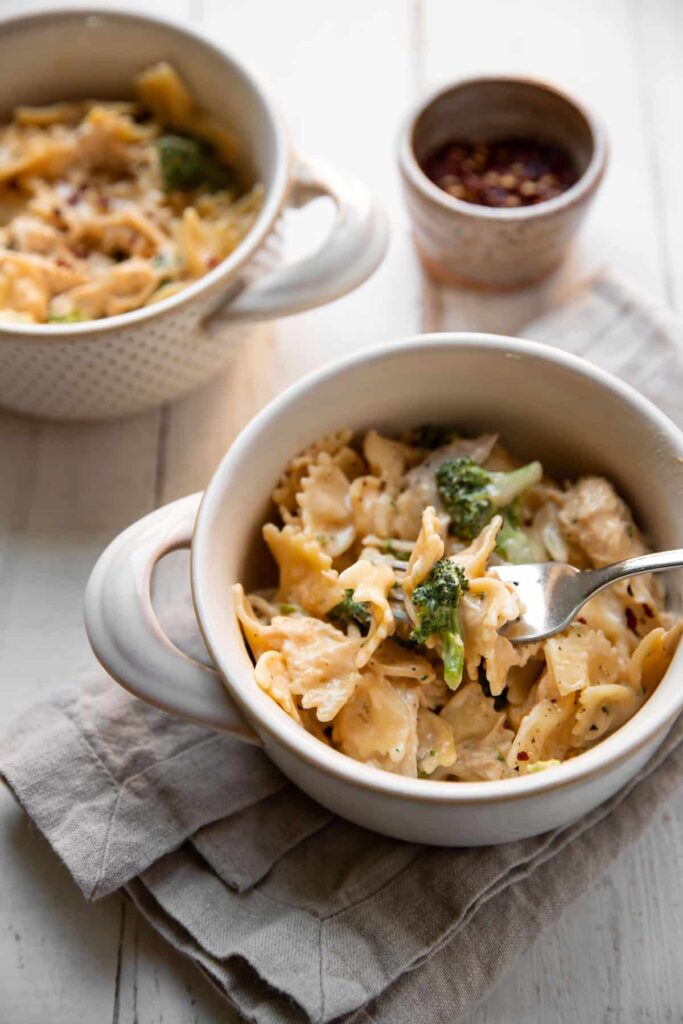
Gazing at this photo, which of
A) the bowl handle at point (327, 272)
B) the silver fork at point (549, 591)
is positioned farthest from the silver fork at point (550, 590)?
the bowl handle at point (327, 272)

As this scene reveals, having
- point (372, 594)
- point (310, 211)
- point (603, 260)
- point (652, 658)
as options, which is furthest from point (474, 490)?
point (310, 211)

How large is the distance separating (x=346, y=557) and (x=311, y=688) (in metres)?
0.39

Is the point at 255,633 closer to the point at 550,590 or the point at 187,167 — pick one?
the point at 550,590

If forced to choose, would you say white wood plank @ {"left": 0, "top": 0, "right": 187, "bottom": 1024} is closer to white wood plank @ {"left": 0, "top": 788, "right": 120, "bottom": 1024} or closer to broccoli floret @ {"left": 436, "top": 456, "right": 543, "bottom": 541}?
white wood plank @ {"left": 0, "top": 788, "right": 120, "bottom": 1024}

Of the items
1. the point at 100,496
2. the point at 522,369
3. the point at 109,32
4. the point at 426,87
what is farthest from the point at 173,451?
the point at 426,87

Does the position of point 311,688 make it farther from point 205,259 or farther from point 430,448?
point 205,259

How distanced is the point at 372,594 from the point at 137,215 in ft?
4.82

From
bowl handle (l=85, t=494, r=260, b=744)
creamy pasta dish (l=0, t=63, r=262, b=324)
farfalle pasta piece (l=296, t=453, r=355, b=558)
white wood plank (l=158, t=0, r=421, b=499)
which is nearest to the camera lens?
bowl handle (l=85, t=494, r=260, b=744)

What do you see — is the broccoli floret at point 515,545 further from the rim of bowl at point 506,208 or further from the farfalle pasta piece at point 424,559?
the rim of bowl at point 506,208

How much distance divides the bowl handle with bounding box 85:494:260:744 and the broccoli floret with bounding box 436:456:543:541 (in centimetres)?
64

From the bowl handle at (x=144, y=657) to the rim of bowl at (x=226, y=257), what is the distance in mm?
736

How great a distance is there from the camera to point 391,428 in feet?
8.56

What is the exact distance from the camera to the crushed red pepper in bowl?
127 inches

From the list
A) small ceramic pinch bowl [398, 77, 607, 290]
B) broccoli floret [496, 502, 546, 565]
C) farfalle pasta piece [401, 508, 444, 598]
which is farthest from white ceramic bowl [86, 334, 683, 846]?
small ceramic pinch bowl [398, 77, 607, 290]
